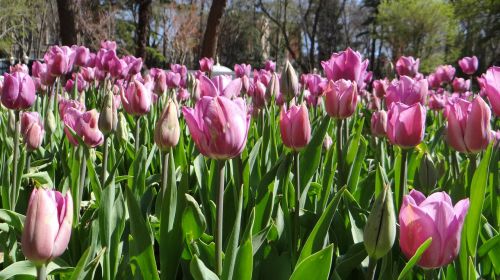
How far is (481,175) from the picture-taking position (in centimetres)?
100

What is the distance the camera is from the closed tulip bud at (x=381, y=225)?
2.58ft

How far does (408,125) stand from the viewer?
119 cm

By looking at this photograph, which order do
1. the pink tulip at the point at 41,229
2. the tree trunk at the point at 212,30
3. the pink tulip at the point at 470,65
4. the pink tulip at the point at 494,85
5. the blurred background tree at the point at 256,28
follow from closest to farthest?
1. the pink tulip at the point at 41,229
2. the pink tulip at the point at 494,85
3. the pink tulip at the point at 470,65
4. the tree trunk at the point at 212,30
5. the blurred background tree at the point at 256,28

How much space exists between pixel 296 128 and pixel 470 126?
1.25 ft

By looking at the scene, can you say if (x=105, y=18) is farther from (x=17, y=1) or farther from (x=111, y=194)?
(x=111, y=194)

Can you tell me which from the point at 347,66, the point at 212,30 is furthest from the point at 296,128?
the point at 212,30

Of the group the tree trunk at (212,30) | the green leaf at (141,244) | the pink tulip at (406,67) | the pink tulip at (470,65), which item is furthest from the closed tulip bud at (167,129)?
the tree trunk at (212,30)

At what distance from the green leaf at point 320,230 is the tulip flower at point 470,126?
375mm

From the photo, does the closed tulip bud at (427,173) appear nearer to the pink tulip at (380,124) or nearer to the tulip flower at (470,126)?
the tulip flower at (470,126)

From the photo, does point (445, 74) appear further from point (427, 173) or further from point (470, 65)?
point (427, 173)

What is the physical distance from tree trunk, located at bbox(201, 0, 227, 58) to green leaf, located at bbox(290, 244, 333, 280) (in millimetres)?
8202

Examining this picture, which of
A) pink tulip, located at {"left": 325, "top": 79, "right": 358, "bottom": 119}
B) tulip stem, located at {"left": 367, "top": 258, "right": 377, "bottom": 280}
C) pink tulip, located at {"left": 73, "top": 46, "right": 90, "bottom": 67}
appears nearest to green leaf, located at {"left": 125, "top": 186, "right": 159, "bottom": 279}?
tulip stem, located at {"left": 367, "top": 258, "right": 377, "bottom": 280}

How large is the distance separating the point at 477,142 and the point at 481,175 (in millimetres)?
196

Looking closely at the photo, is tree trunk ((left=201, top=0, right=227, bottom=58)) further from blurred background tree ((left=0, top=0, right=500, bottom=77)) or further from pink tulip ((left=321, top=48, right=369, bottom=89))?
pink tulip ((left=321, top=48, right=369, bottom=89))
